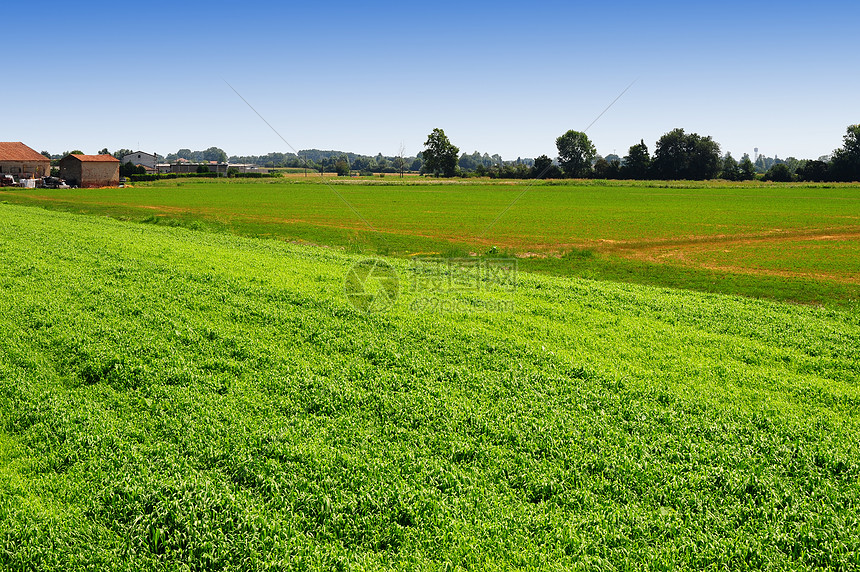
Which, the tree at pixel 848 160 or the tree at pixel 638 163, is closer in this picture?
the tree at pixel 848 160

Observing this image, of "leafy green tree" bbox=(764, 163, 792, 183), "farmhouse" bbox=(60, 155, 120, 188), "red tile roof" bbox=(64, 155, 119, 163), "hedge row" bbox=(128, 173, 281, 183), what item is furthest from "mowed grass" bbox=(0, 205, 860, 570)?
Result: "leafy green tree" bbox=(764, 163, 792, 183)

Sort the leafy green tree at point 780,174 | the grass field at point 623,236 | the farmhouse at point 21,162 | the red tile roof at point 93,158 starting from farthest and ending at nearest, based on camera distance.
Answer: the leafy green tree at point 780,174 < the farmhouse at point 21,162 < the red tile roof at point 93,158 < the grass field at point 623,236

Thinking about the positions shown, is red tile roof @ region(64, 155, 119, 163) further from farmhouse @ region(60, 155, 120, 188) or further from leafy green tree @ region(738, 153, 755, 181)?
leafy green tree @ region(738, 153, 755, 181)

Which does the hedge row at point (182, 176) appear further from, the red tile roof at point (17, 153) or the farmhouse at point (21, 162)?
the red tile roof at point (17, 153)

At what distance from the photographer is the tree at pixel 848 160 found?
349 feet

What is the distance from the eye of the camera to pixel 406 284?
43.3 ft

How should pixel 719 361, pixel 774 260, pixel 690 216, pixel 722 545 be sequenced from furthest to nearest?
pixel 690 216 → pixel 774 260 → pixel 719 361 → pixel 722 545

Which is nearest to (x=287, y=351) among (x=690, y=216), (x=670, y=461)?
(x=670, y=461)

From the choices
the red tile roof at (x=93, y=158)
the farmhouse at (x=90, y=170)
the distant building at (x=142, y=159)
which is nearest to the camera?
the farmhouse at (x=90, y=170)

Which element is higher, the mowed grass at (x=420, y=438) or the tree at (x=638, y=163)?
the tree at (x=638, y=163)

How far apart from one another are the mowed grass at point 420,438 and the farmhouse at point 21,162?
351 ft

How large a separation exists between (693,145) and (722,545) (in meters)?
129

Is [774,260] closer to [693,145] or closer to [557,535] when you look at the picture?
[557,535]

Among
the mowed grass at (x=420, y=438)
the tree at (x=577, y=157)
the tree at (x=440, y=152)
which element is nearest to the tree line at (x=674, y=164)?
the tree at (x=577, y=157)
